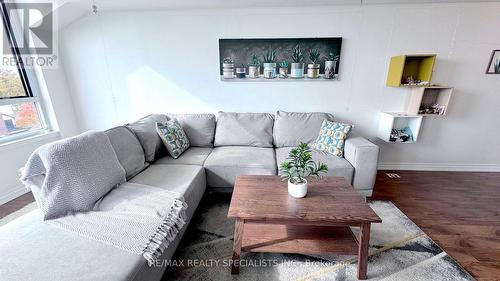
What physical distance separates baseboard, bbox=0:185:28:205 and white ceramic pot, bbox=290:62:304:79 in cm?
327

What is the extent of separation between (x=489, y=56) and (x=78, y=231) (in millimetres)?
4083

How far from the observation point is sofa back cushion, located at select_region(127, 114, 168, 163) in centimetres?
199

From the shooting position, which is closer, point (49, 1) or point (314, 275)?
point (314, 275)

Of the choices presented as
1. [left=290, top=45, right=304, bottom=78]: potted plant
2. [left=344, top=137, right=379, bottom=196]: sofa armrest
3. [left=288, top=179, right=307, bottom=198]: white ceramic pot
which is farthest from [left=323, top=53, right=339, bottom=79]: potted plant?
[left=288, top=179, right=307, bottom=198]: white ceramic pot

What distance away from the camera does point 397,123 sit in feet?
8.70

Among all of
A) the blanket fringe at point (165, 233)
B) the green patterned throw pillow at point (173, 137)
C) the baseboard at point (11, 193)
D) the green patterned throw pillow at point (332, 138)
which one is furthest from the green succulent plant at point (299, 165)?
the baseboard at point (11, 193)

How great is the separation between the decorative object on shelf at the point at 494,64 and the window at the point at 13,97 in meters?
5.24

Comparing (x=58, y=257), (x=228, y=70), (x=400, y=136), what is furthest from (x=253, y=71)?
(x=58, y=257)

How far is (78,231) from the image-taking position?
1.09m

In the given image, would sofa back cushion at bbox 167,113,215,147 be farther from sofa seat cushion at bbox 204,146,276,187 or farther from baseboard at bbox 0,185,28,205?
baseboard at bbox 0,185,28,205

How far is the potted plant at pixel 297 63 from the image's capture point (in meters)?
2.44

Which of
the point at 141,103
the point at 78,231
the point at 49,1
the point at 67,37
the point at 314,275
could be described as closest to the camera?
the point at 78,231

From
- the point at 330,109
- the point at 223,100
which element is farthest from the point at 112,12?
the point at 330,109

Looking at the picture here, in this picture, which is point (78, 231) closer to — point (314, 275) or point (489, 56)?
point (314, 275)
